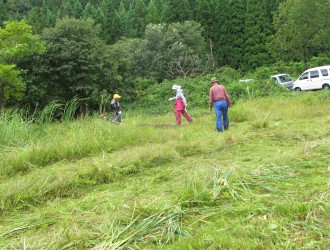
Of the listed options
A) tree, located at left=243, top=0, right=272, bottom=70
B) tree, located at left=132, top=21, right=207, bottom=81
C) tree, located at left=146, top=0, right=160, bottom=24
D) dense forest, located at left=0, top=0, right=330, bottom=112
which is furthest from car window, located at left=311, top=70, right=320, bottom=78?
tree, located at left=146, top=0, right=160, bottom=24

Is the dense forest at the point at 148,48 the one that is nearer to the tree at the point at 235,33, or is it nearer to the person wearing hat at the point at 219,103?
the tree at the point at 235,33

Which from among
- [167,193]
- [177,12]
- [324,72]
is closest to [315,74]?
[324,72]

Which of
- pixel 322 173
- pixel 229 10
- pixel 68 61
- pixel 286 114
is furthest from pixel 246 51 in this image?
pixel 322 173

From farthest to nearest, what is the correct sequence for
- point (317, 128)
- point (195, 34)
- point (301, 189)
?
point (195, 34)
point (317, 128)
point (301, 189)

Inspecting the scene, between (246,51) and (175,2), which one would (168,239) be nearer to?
(246,51)

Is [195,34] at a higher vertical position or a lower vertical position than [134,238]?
higher

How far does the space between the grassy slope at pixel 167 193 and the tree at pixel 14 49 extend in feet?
44.0

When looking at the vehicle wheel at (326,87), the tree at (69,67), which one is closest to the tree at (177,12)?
the tree at (69,67)

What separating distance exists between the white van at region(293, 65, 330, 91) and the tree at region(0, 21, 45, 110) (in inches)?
558

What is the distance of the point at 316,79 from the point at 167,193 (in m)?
18.3

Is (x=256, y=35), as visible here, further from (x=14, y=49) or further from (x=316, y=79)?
(x=14, y=49)

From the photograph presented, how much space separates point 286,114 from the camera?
10938 mm

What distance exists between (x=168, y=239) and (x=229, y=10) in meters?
44.8

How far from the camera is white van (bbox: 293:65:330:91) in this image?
65.1ft
